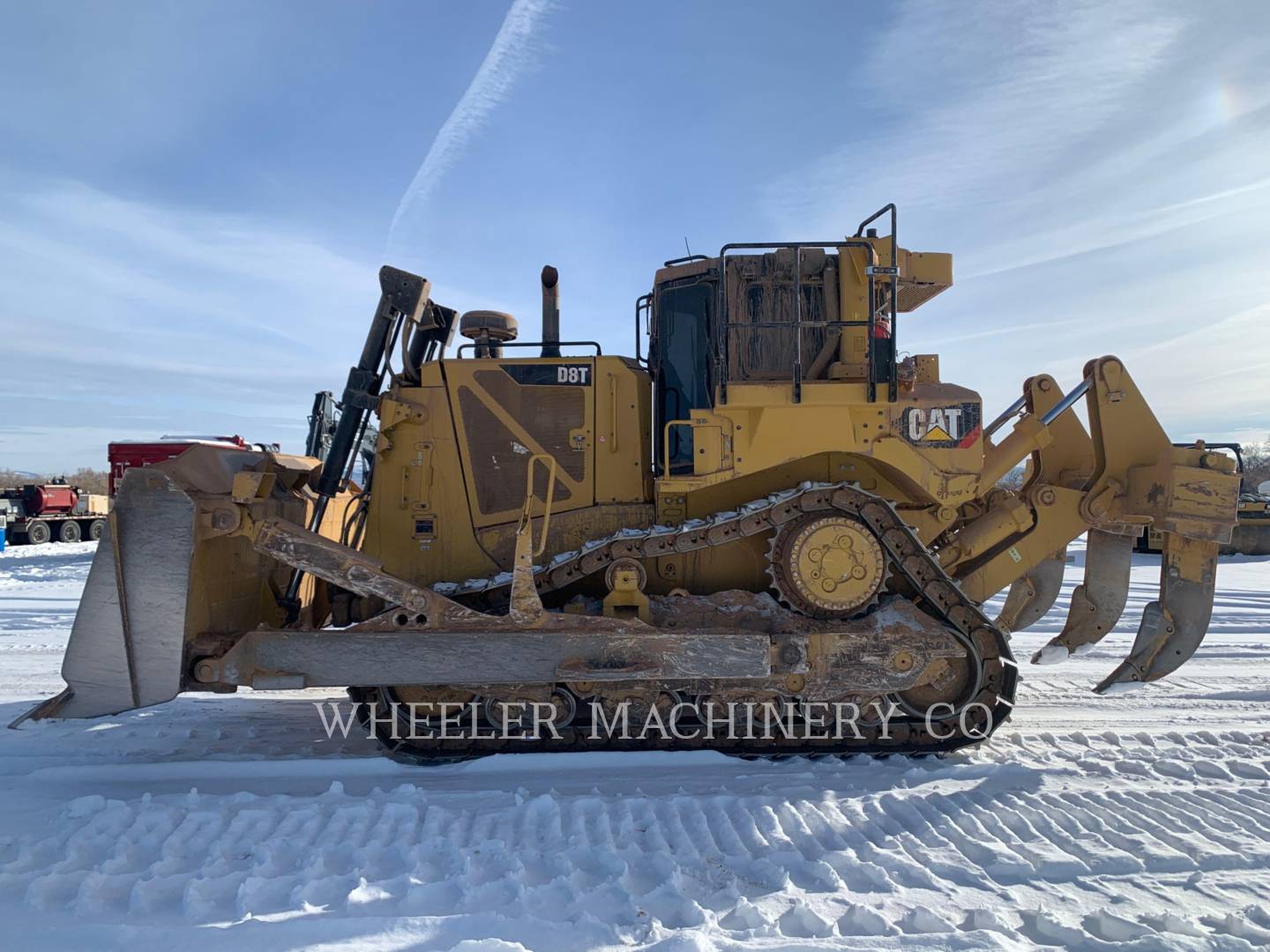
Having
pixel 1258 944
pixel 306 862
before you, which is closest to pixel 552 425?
pixel 306 862

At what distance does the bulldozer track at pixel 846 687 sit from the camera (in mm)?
4781

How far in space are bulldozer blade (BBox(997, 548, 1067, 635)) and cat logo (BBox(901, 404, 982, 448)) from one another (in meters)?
1.93

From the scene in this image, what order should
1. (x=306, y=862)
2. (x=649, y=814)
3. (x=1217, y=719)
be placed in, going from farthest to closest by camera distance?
(x=1217, y=719) → (x=649, y=814) → (x=306, y=862)

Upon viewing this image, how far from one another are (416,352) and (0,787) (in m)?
3.77

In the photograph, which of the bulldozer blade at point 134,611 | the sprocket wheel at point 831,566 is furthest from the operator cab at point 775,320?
the bulldozer blade at point 134,611

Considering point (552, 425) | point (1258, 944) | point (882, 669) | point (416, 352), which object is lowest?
point (1258, 944)

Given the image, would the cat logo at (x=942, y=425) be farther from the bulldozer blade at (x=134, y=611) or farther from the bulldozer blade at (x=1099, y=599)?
the bulldozer blade at (x=134, y=611)

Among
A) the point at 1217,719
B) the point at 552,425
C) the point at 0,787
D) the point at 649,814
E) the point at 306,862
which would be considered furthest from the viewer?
the point at 1217,719

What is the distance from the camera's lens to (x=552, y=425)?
17.3ft

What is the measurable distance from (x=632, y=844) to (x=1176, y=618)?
4.34m

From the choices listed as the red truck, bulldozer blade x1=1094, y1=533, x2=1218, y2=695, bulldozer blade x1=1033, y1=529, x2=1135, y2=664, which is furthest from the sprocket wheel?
the red truck

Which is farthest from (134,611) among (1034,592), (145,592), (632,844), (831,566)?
(1034,592)

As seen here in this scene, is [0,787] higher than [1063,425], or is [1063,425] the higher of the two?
[1063,425]

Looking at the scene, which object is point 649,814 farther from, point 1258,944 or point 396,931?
point 1258,944
